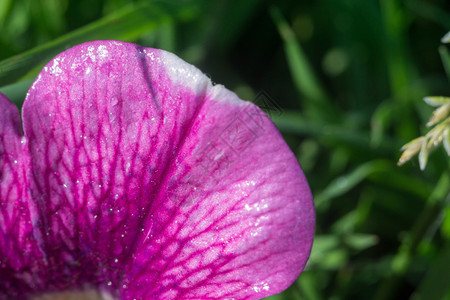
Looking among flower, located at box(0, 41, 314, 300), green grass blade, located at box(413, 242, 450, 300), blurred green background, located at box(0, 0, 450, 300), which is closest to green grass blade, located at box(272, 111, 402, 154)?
→ blurred green background, located at box(0, 0, 450, 300)

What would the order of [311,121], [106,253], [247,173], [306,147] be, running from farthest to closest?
[306,147] < [311,121] < [106,253] < [247,173]

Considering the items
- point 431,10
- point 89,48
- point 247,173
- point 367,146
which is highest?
point 89,48

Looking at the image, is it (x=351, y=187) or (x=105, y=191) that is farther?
(x=351, y=187)

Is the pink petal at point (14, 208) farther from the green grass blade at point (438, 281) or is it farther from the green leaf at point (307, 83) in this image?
the green leaf at point (307, 83)

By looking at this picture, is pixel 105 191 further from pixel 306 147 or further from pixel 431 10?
pixel 431 10

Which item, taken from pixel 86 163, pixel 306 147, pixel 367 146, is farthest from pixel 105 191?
pixel 306 147

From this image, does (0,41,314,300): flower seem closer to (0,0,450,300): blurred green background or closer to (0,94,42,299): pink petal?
(0,94,42,299): pink petal

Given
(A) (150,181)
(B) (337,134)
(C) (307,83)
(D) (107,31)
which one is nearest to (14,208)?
(A) (150,181)

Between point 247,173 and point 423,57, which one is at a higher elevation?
point 247,173
